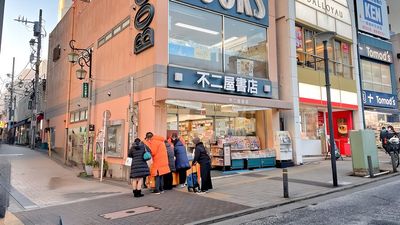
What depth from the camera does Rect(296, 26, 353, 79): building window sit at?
17656mm

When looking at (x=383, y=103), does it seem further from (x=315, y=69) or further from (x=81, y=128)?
(x=81, y=128)

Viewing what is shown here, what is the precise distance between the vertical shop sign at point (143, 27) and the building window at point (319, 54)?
908 cm

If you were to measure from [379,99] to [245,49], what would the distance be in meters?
13.4


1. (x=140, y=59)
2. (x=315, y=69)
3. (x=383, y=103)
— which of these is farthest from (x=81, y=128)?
Answer: (x=383, y=103)

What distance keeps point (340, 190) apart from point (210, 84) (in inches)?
246

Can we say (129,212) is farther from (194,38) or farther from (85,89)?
(85,89)

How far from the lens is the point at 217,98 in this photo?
12.2 m

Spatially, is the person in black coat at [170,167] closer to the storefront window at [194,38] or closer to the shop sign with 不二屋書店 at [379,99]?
the storefront window at [194,38]

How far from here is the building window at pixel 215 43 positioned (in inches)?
495

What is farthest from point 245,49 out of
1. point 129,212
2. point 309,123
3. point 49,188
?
point 49,188

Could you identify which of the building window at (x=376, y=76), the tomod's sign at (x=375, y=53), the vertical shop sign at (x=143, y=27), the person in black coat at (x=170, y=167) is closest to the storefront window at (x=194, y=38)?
the vertical shop sign at (x=143, y=27)

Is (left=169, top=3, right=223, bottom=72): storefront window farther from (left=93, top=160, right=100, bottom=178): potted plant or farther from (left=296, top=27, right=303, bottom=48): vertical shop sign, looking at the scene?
(left=93, top=160, right=100, bottom=178): potted plant

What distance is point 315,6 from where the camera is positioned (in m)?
18.5

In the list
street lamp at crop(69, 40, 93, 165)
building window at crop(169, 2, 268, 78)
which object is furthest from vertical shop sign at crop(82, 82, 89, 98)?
building window at crop(169, 2, 268, 78)
